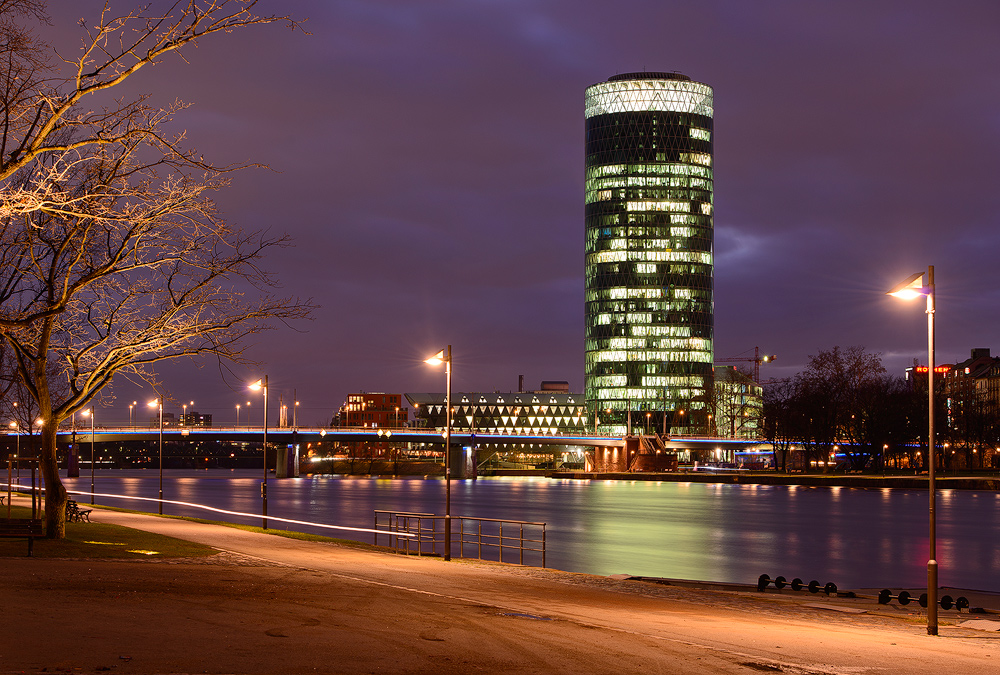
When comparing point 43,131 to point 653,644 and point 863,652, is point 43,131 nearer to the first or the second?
point 653,644

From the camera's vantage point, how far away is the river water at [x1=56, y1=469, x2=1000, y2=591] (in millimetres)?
49125

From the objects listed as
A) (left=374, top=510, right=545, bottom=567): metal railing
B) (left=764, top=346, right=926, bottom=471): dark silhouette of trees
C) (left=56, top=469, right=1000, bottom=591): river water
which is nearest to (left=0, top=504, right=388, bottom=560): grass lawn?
(left=374, top=510, right=545, bottom=567): metal railing

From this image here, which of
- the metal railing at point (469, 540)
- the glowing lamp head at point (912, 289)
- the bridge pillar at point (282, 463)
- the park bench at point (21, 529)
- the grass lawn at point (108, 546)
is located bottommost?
the bridge pillar at point (282, 463)

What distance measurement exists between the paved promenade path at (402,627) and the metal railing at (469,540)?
9.63m

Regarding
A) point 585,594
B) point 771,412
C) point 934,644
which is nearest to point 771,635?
point 934,644

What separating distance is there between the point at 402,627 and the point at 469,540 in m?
42.5

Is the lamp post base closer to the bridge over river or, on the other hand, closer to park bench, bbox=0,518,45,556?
park bench, bbox=0,518,45,556

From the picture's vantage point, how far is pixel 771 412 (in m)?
138

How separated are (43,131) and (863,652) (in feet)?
50.1

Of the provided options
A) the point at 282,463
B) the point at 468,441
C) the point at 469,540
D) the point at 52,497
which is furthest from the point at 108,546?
the point at 282,463

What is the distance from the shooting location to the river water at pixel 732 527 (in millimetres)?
49125

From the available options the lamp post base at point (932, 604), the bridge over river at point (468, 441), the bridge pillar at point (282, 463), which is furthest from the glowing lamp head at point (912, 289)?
the bridge pillar at point (282, 463)

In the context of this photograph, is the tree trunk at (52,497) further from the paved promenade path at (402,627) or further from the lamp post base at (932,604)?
the lamp post base at (932,604)

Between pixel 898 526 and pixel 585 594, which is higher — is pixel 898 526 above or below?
below
